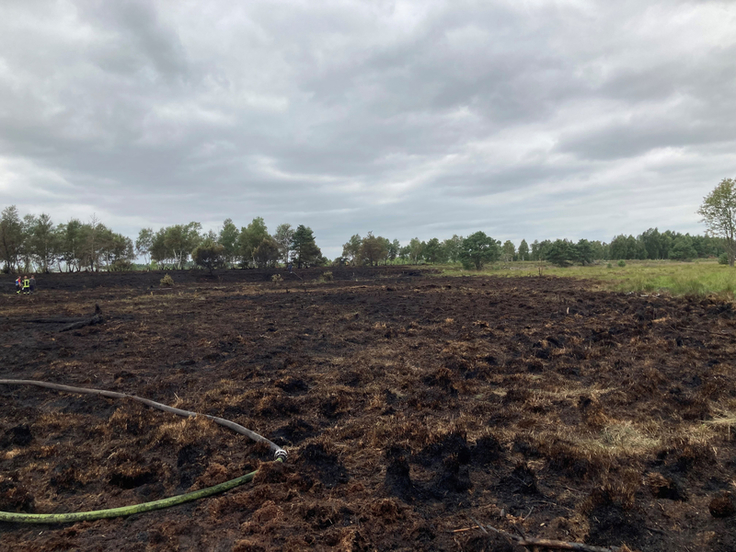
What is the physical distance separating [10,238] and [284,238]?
4112 cm

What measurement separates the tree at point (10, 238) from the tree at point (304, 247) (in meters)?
39.9

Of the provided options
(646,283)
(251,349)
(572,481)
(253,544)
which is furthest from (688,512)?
(646,283)

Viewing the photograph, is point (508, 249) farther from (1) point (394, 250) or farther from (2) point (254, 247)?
(2) point (254, 247)

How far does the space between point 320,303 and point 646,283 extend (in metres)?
19.3

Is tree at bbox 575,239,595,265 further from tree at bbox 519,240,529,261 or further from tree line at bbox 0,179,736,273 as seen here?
tree at bbox 519,240,529,261

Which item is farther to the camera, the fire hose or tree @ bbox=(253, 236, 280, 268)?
tree @ bbox=(253, 236, 280, 268)

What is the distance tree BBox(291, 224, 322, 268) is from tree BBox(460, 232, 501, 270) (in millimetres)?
28952

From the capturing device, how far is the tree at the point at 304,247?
72812mm

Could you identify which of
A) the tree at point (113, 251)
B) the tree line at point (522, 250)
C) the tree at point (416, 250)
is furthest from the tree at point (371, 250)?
the tree at point (113, 251)

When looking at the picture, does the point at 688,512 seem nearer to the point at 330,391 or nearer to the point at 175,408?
the point at 330,391

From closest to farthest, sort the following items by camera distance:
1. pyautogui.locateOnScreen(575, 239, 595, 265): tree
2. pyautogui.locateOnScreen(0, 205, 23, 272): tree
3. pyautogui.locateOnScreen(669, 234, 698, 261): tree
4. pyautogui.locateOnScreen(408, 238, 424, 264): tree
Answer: pyautogui.locateOnScreen(0, 205, 23, 272): tree
pyautogui.locateOnScreen(575, 239, 595, 265): tree
pyautogui.locateOnScreen(669, 234, 698, 261): tree
pyautogui.locateOnScreen(408, 238, 424, 264): tree

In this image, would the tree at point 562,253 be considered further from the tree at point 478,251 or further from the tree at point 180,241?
the tree at point 180,241

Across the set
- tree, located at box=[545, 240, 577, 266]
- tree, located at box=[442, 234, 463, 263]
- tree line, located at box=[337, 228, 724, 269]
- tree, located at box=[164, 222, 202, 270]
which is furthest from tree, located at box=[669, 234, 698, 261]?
tree, located at box=[164, 222, 202, 270]

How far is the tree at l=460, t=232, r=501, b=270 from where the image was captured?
200 feet
